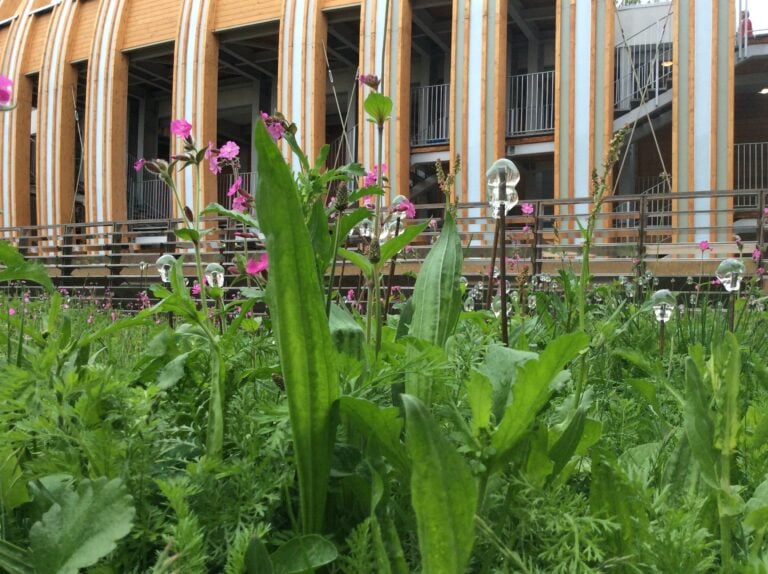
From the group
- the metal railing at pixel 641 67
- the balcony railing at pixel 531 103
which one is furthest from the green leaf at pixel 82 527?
the balcony railing at pixel 531 103

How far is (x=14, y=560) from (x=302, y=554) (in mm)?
190

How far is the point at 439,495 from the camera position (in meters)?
0.39

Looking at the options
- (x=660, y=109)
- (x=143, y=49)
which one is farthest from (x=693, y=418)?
(x=143, y=49)

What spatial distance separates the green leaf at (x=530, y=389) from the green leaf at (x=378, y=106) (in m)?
0.37

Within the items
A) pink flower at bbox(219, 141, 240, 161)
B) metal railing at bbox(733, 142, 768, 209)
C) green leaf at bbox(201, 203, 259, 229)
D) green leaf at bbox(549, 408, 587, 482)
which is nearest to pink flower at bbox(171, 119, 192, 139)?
pink flower at bbox(219, 141, 240, 161)

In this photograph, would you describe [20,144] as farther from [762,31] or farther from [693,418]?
[693,418]

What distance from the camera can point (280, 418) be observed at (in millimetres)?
510

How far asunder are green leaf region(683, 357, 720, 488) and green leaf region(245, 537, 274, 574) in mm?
345

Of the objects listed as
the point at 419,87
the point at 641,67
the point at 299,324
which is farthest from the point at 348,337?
the point at 419,87

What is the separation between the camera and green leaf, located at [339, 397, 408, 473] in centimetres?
46

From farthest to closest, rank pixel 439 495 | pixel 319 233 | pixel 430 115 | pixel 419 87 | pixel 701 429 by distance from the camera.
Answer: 1. pixel 419 87
2. pixel 430 115
3. pixel 319 233
4. pixel 701 429
5. pixel 439 495

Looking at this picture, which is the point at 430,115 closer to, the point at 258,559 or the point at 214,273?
the point at 214,273

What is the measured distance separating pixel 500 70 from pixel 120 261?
20.9 feet

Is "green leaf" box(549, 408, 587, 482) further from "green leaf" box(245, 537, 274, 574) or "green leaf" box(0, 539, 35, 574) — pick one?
"green leaf" box(0, 539, 35, 574)
